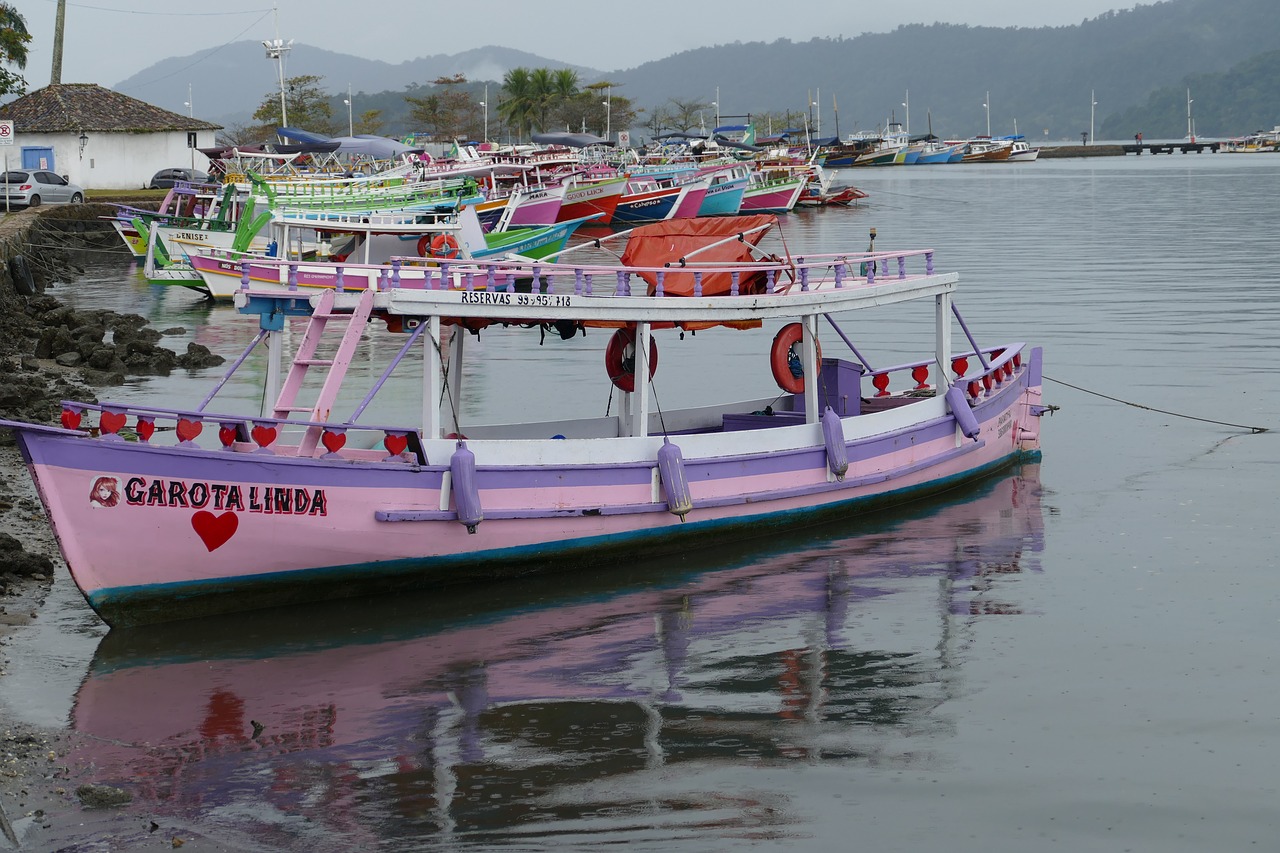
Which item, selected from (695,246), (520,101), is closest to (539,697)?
(695,246)

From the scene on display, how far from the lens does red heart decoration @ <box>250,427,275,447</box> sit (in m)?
11.4

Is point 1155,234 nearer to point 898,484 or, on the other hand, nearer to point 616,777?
point 898,484

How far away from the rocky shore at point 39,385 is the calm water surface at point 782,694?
24 centimetres

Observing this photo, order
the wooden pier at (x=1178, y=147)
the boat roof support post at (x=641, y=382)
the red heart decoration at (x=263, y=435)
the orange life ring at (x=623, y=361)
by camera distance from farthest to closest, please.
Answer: the wooden pier at (x=1178, y=147) → the orange life ring at (x=623, y=361) → the boat roof support post at (x=641, y=382) → the red heart decoration at (x=263, y=435)

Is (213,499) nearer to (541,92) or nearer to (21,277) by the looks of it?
(21,277)

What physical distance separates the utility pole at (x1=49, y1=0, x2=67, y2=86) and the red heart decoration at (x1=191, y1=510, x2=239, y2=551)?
5067 centimetres

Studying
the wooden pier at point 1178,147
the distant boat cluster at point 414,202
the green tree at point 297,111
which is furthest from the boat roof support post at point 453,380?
the wooden pier at point 1178,147

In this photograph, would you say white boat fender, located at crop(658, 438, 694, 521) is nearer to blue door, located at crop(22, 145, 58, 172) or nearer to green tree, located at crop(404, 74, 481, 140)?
blue door, located at crop(22, 145, 58, 172)

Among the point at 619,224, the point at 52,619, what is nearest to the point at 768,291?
the point at 52,619

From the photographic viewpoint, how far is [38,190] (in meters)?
47.2

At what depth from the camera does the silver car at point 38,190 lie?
46500mm

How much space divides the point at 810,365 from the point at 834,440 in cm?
74

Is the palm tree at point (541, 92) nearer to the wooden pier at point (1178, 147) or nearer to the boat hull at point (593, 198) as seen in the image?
the boat hull at point (593, 198)

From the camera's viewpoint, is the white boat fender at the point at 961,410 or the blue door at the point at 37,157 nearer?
the white boat fender at the point at 961,410
